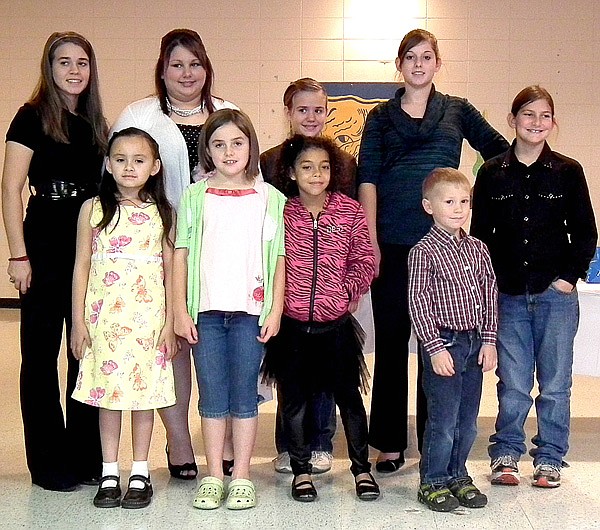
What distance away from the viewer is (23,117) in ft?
9.16

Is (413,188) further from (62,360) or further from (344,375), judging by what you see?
(62,360)

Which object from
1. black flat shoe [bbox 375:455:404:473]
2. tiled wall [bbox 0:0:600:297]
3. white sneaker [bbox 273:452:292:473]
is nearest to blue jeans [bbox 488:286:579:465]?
black flat shoe [bbox 375:455:404:473]

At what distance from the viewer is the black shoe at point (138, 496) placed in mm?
2705

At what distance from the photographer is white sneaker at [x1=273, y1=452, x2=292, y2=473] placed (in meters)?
3.11

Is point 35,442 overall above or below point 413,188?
below

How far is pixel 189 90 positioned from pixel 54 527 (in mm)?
1461

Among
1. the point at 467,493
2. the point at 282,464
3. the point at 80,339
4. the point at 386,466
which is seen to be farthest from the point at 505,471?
the point at 80,339

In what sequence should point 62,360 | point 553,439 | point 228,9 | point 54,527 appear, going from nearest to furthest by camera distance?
1. point 54,527
2. point 553,439
3. point 62,360
4. point 228,9

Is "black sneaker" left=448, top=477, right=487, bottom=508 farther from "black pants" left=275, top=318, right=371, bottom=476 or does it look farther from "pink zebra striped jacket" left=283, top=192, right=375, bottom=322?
"pink zebra striped jacket" left=283, top=192, right=375, bottom=322

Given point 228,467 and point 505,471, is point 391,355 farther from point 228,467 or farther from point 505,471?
point 228,467

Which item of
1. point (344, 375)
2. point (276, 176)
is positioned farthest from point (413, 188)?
point (344, 375)

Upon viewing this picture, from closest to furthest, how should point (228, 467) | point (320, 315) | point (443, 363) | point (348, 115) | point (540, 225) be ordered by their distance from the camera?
point (443, 363)
point (320, 315)
point (540, 225)
point (228, 467)
point (348, 115)

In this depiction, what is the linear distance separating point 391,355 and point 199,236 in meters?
0.85

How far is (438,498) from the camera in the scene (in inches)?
106
